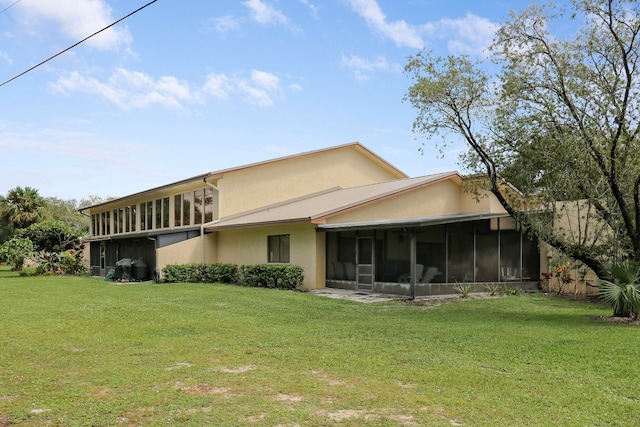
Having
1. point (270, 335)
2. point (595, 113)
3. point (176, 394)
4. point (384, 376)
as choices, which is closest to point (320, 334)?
point (270, 335)

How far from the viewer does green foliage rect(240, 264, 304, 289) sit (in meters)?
19.2

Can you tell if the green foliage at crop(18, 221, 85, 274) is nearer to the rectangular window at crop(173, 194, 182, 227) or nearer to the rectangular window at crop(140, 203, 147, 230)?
the rectangular window at crop(140, 203, 147, 230)

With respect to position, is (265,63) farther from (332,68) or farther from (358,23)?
(358,23)

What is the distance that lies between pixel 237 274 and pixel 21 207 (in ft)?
106

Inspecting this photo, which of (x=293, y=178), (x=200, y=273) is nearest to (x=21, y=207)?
(x=293, y=178)

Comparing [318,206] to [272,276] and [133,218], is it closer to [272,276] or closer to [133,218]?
[272,276]

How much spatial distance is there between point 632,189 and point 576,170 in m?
1.34

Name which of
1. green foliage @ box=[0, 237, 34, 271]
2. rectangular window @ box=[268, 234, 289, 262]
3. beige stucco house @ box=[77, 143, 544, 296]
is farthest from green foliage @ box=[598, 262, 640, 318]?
green foliage @ box=[0, 237, 34, 271]

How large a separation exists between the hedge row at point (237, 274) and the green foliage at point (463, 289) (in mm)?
5427

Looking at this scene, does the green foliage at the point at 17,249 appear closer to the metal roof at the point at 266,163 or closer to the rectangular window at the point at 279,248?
the metal roof at the point at 266,163

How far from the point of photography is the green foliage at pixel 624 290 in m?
11.4

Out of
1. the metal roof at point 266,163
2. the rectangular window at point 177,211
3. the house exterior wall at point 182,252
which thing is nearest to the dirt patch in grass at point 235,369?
the house exterior wall at point 182,252

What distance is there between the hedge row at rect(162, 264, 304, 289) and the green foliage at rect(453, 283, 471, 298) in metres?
5.43

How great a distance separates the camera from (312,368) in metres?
7.07
